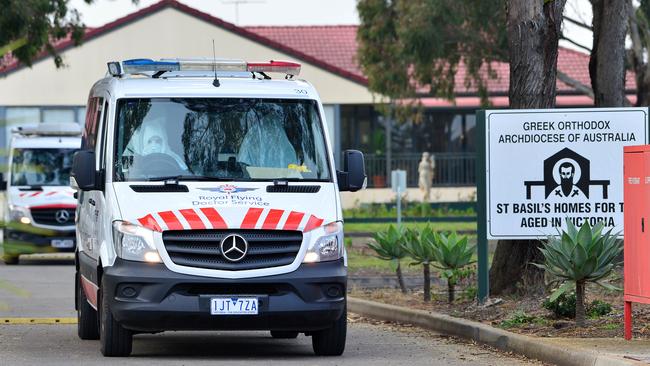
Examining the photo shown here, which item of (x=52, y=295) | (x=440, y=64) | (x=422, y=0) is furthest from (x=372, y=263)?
(x=440, y=64)

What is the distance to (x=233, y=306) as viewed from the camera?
10.8 metres

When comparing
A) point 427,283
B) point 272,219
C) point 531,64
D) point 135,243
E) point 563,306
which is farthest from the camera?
point 427,283

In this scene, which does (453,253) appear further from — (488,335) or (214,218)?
(214,218)

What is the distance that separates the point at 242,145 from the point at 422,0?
25.5 meters

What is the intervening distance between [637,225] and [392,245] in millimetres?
6243

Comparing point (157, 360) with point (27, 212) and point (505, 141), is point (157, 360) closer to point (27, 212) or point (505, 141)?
point (505, 141)

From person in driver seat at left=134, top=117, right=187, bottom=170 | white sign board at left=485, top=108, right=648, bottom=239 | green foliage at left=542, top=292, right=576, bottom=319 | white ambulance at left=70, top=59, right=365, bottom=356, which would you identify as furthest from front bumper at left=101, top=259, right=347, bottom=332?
white sign board at left=485, top=108, right=648, bottom=239

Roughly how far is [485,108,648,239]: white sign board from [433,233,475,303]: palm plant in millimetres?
994

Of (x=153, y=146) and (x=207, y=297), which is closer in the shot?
(x=207, y=297)

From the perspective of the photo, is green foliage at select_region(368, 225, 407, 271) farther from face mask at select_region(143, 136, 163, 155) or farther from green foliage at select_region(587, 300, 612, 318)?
face mask at select_region(143, 136, 163, 155)

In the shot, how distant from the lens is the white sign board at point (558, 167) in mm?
13820

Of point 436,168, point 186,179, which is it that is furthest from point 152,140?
point 436,168

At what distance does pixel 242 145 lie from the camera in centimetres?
1190

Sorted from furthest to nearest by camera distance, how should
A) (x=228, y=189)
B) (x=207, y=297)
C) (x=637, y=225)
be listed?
(x=228, y=189), (x=207, y=297), (x=637, y=225)
